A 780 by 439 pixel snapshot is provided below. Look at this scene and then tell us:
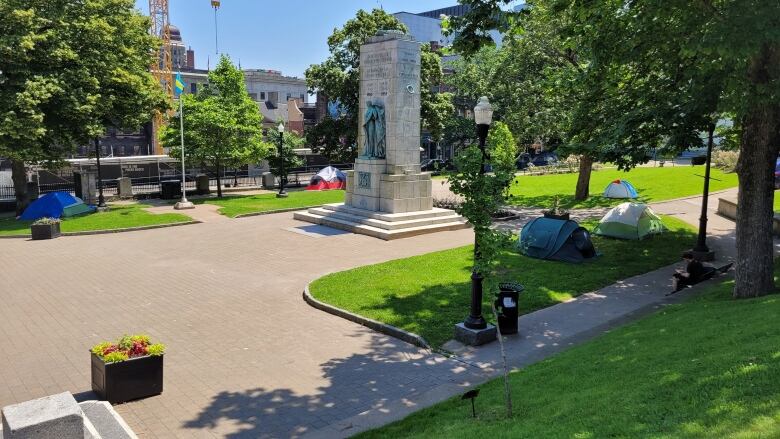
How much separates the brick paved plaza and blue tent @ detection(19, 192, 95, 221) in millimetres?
6475

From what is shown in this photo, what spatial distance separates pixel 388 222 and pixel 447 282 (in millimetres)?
7327

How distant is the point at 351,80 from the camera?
4094 cm

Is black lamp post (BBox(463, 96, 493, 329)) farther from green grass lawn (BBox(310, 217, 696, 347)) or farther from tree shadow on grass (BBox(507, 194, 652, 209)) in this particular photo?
tree shadow on grass (BBox(507, 194, 652, 209))

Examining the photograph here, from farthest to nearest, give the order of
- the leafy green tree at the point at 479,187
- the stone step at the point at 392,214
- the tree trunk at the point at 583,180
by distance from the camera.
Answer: the tree trunk at the point at 583,180 < the stone step at the point at 392,214 < the leafy green tree at the point at 479,187

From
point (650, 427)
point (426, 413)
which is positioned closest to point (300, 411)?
point (426, 413)

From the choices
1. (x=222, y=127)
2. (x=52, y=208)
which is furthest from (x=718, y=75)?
(x=52, y=208)

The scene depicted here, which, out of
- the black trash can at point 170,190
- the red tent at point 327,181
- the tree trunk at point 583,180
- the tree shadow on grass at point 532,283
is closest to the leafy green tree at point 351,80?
the red tent at point 327,181

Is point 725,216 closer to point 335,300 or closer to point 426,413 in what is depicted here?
point 335,300

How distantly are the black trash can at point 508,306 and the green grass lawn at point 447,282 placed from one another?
42 centimetres

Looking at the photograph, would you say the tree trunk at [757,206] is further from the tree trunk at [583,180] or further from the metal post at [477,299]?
the tree trunk at [583,180]

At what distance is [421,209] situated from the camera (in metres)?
23.5

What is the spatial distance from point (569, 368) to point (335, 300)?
6.16 m

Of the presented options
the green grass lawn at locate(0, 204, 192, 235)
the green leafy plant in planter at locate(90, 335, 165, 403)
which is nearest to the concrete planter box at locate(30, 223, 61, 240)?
the green grass lawn at locate(0, 204, 192, 235)

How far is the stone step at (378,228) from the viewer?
2138 centimetres
